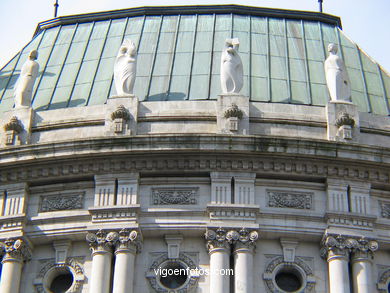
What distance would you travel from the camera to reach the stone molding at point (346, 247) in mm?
35250

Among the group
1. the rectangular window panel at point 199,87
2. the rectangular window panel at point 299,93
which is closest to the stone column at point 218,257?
the rectangular window panel at point 199,87

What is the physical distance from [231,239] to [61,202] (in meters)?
5.64

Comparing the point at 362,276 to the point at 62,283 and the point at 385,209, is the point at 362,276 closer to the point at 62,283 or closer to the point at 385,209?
the point at 385,209

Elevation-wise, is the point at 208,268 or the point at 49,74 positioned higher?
the point at 49,74

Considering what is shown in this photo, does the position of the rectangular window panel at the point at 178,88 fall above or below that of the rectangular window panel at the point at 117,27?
below

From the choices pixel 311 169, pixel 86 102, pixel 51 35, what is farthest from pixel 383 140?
pixel 51 35

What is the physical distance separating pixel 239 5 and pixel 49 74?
767 centimetres

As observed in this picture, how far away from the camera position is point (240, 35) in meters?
43.0

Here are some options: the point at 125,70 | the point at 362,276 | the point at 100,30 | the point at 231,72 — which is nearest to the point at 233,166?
the point at 231,72

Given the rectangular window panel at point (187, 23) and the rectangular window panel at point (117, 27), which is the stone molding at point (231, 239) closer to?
the rectangular window panel at point (187, 23)

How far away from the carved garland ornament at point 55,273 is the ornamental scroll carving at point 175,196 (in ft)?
10.2

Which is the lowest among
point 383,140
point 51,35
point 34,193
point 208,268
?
point 208,268

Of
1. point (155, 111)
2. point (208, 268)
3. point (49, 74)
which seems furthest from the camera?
point (49, 74)

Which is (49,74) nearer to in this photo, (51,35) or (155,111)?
(51,35)
